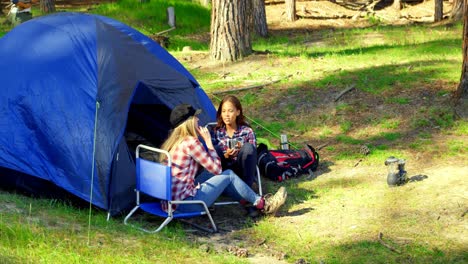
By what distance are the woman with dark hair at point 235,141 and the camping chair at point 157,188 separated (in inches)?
34.1

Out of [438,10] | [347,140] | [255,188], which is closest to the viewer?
[255,188]

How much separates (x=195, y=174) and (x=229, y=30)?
5810mm

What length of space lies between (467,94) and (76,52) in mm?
5478

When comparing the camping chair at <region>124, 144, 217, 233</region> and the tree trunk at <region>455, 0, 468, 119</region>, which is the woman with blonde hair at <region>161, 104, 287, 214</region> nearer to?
the camping chair at <region>124, 144, 217, 233</region>

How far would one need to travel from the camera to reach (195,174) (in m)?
7.18

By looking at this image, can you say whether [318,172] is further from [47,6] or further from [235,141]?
[47,6]

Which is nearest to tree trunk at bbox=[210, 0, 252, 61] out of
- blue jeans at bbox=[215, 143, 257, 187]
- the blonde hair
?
blue jeans at bbox=[215, 143, 257, 187]

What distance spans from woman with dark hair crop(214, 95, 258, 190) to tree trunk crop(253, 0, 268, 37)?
10427 mm

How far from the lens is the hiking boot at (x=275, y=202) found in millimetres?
7113

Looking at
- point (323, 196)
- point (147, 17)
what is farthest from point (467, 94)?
point (147, 17)

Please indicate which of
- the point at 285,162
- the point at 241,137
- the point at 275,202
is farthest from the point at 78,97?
the point at 285,162

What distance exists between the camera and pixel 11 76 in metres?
7.80

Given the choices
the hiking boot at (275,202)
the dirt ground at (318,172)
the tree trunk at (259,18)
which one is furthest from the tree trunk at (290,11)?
the hiking boot at (275,202)

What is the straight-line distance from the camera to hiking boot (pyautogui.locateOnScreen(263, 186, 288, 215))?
23.3ft
